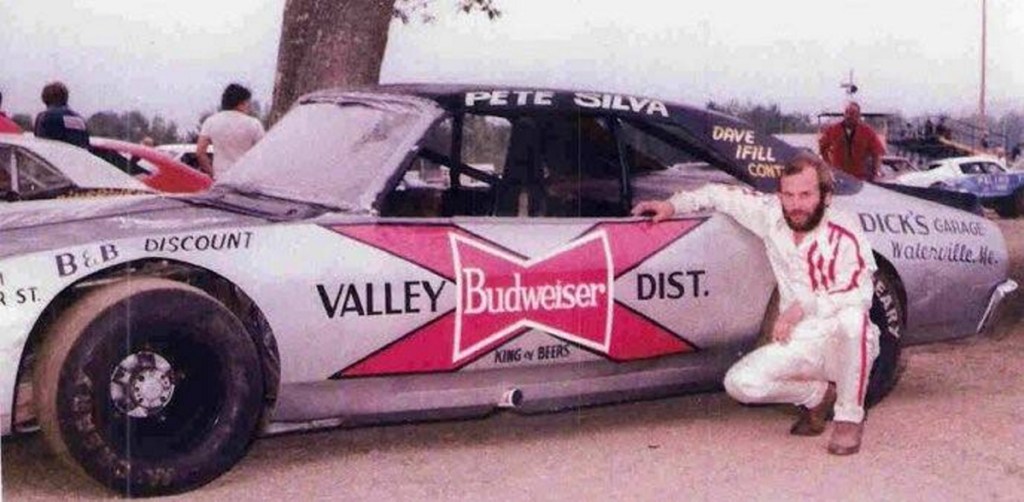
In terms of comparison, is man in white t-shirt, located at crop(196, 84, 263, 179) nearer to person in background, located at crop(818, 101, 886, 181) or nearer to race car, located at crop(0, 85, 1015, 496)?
race car, located at crop(0, 85, 1015, 496)

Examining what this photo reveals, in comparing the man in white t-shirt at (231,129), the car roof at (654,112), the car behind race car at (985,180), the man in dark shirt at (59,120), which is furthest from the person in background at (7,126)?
the car behind race car at (985,180)

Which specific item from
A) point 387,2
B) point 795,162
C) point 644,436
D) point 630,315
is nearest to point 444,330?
point 630,315

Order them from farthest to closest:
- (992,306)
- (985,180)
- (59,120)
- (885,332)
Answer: (985,180) → (59,120) → (992,306) → (885,332)

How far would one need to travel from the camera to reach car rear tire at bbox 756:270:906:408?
605 centimetres

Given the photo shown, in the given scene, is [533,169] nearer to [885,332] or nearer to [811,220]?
[811,220]

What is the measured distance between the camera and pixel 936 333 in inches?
251

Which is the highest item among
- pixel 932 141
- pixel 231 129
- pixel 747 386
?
pixel 231 129

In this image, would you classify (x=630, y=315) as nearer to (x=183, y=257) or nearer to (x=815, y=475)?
(x=815, y=475)

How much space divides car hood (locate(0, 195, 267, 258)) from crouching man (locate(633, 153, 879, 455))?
1.71 m

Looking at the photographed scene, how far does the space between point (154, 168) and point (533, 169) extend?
230 inches

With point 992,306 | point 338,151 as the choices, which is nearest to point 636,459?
point 338,151

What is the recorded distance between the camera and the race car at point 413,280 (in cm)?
444

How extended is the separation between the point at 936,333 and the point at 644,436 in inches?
62.9

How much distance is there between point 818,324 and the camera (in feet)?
18.1
